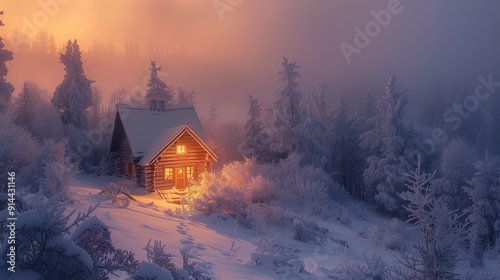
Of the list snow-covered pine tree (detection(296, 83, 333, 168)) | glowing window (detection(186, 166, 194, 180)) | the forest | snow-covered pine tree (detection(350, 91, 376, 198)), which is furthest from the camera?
snow-covered pine tree (detection(350, 91, 376, 198))

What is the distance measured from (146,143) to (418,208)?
28440 mm

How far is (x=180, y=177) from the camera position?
104 ft

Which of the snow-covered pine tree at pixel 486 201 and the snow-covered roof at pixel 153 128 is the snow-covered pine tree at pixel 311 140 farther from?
the snow-covered pine tree at pixel 486 201

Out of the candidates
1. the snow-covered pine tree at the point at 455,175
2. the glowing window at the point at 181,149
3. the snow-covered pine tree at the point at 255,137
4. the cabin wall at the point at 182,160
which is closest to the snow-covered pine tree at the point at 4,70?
the cabin wall at the point at 182,160

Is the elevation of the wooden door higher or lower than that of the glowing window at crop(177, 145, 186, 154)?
lower

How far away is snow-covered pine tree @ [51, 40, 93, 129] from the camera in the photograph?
42.8 metres

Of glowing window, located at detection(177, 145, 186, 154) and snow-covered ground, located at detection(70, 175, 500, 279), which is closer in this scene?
snow-covered ground, located at detection(70, 175, 500, 279)

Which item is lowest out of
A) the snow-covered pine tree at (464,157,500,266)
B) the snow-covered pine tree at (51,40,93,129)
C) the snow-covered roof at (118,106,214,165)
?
the snow-covered pine tree at (464,157,500,266)

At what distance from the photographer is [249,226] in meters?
18.4

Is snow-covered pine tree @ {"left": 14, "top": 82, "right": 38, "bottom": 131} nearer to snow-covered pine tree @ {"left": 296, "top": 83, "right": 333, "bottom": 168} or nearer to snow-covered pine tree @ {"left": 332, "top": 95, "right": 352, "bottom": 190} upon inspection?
snow-covered pine tree @ {"left": 296, "top": 83, "right": 333, "bottom": 168}

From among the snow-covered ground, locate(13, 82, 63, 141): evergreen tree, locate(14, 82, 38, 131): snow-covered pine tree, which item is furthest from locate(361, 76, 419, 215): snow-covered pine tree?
locate(14, 82, 38, 131): snow-covered pine tree

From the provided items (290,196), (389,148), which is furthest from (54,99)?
(389,148)

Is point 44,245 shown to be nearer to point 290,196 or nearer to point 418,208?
point 418,208

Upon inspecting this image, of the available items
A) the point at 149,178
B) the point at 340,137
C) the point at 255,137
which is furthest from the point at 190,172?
the point at 340,137
